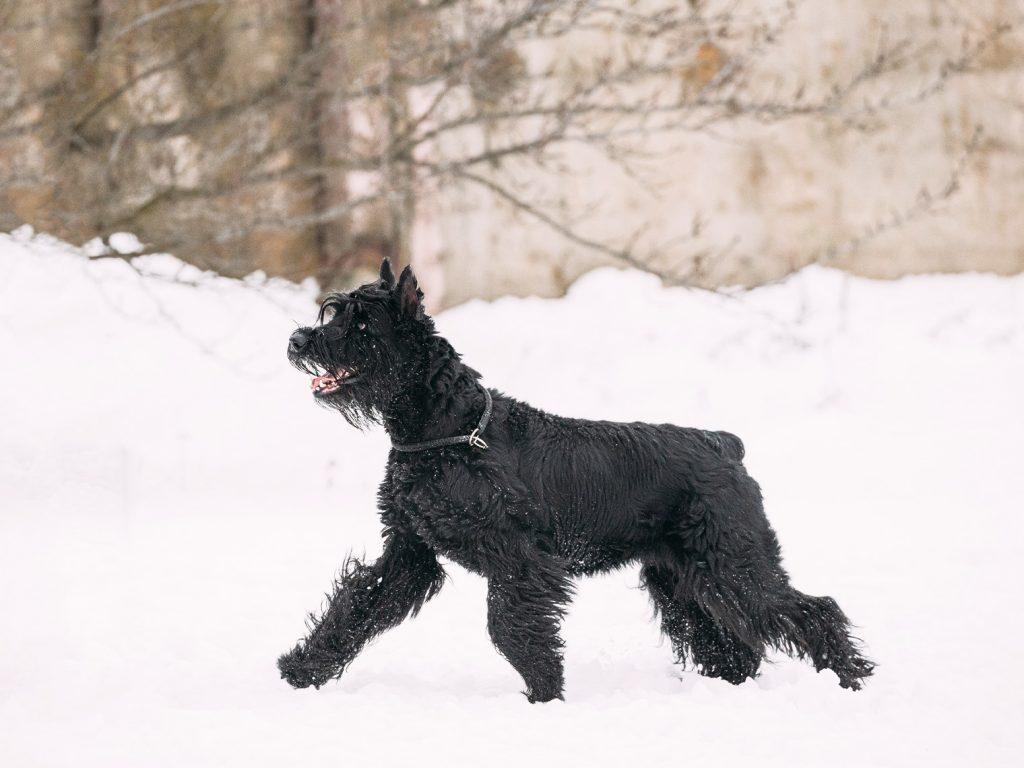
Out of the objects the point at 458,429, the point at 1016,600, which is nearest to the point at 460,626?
the point at 458,429

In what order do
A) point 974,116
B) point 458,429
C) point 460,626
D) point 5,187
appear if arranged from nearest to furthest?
point 458,429 → point 460,626 → point 5,187 → point 974,116

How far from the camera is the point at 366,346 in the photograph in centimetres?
477

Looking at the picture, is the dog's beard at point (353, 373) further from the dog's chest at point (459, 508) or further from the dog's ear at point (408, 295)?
the dog's chest at point (459, 508)

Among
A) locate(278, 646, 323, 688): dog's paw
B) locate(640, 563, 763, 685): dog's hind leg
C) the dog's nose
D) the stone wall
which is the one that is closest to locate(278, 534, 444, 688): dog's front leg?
locate(278, 646, 323, 688): dog's paw

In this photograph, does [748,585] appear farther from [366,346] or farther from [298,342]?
[298,342]

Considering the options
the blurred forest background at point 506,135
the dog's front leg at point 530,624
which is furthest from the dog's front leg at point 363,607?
the blurred forest background at point 506,135

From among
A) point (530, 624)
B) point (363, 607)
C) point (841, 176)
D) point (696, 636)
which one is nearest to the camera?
point (530, 624)

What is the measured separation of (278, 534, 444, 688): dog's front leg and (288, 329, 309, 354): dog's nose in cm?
88

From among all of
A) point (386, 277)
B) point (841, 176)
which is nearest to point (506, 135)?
point (841, 176)

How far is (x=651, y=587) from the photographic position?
206 inches

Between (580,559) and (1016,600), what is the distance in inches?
109

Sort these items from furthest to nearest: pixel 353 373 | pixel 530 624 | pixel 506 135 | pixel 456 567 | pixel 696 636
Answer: pixel 506 135 < pixel 456 567 < pixel 696 636 < pixel 353 373 < pixel 530 624

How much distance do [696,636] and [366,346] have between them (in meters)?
1.93

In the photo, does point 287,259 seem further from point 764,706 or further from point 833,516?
point 764,706
